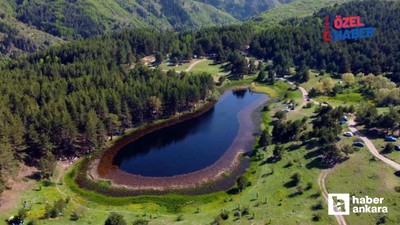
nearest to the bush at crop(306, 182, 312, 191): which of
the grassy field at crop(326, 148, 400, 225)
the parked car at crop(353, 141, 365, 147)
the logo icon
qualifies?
the grassy field at crop(326, 148, 400, 225)

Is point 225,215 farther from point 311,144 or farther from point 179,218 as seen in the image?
point 311,144

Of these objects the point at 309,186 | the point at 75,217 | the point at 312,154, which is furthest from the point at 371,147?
the point at 75,217

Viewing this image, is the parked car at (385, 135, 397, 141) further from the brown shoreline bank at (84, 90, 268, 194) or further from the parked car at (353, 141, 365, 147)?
the brown shoreline bank at (84, 90, 268, 194)

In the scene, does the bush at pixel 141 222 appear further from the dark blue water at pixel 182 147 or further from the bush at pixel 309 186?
the bush at pixel 309 186

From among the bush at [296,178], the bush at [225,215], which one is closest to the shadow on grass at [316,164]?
the bush at [296,178]

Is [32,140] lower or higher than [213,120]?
higher

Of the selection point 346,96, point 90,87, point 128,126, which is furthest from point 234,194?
point 346,96

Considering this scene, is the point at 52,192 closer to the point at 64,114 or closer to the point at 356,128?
the point at 64,114

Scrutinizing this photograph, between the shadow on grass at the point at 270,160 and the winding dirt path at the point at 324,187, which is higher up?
the shadow on grass at the point at 270,160
